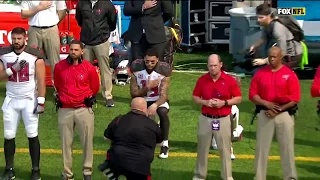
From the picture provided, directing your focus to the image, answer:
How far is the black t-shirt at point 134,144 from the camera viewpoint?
7574 millimetres

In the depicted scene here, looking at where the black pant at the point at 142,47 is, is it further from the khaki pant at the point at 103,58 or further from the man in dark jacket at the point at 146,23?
the khaki pant at the point at 103,58

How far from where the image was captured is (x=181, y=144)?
1048 centimetres

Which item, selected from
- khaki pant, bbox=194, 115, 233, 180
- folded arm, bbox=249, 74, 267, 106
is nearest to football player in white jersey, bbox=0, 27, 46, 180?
khaki pant, bbox=194, 115, 233, 180

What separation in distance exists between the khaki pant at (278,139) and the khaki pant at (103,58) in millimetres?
3945

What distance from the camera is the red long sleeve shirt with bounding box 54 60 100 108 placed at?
8703mm

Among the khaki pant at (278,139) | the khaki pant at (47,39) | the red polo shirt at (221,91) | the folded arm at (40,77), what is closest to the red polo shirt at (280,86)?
the khaki pant at (278,139)

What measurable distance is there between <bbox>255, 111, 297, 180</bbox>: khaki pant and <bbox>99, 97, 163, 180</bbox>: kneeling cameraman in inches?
57.0

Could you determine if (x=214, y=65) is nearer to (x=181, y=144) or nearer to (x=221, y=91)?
(x=221, y=91)

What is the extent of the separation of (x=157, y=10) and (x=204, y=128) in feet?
10.4

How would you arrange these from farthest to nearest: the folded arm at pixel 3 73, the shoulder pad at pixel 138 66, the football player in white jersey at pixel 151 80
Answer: the shoulder pad at pixel 138 66 < the football player in white jersey at pixel 151 80 < the folded arm at pixel 3 73

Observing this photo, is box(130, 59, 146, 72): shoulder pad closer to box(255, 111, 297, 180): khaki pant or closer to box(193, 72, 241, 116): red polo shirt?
box(193, 72, 241, 116): red polo shirt

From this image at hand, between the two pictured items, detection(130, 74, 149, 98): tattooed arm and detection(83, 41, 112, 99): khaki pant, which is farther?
detection(83, 41, 112, 99): khaki pant

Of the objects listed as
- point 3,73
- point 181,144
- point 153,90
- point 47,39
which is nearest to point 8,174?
point 3,73

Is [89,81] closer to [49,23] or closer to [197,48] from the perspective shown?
[49,23]
